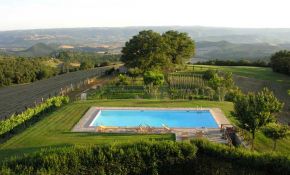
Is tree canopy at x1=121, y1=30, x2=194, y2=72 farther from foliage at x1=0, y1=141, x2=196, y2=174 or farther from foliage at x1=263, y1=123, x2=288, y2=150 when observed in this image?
foliage at x1=0, y1=141, x2=196, y2=174

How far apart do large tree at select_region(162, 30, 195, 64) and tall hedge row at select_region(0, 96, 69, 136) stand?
20198mm

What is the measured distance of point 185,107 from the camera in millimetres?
26078

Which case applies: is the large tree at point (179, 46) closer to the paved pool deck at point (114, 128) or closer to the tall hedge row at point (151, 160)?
the paved pool deck at point (114, 128)

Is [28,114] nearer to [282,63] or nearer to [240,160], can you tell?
[240,160]

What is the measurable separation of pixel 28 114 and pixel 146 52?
20879mm

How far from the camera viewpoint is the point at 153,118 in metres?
24.8

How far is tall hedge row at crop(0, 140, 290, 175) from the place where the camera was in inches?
462

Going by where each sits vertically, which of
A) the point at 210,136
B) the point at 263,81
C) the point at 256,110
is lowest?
the point at 263,81

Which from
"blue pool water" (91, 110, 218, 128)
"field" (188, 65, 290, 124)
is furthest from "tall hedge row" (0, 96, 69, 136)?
"field" (188, 65, 290, 124)

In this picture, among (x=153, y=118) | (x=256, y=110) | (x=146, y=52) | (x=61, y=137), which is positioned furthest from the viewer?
(x=146, y=52)

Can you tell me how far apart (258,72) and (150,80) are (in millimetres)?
19755

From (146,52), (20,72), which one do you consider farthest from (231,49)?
(146,52)

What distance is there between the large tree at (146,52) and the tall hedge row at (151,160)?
27.3m

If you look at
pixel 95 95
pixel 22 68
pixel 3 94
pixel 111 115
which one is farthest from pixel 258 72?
pixel 22 68
